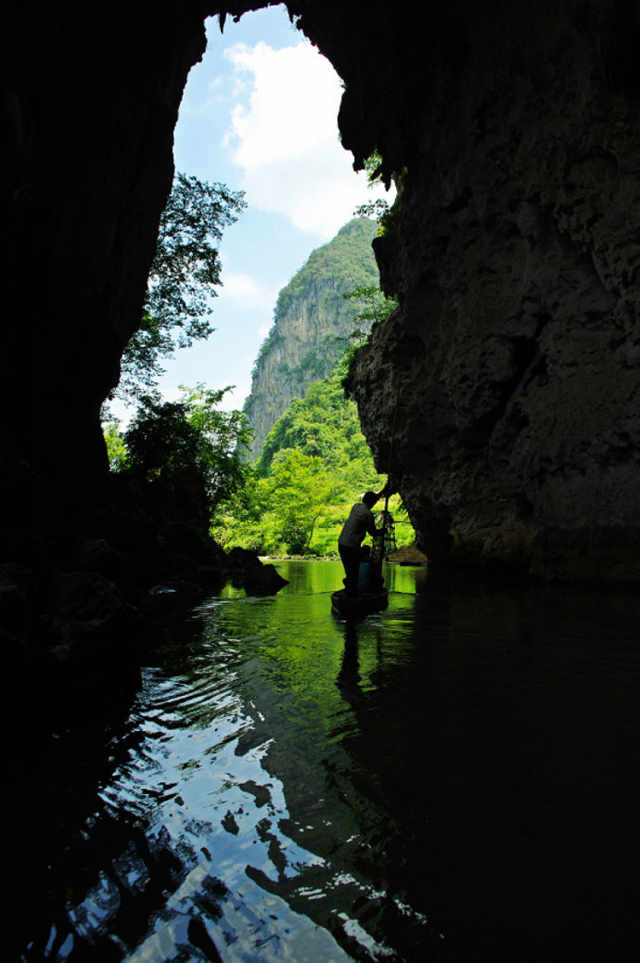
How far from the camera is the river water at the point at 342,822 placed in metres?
1.63

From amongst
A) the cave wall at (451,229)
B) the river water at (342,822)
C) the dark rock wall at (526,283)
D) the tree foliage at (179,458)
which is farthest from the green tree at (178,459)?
the river water at (342,822)

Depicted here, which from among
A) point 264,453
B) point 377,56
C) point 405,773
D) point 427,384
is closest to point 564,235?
point 427,384

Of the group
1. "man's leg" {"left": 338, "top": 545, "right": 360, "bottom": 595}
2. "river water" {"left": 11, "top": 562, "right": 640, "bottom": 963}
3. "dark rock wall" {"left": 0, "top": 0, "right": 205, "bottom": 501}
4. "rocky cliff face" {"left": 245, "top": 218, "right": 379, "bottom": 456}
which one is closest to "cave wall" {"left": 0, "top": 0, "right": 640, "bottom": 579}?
"dark rock wall" {"left": 0, "top": 0, "right": 205, "bottom": 501}

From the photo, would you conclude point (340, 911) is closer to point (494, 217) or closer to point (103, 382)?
point (103, 382)

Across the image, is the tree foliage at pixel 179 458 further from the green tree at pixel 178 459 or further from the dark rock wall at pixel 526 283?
the dark rock wall at pixel 526 283

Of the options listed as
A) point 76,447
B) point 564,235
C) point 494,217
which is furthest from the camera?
point 494,217

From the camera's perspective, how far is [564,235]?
12.1 m

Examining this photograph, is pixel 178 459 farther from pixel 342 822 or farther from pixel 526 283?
pixel 342 822

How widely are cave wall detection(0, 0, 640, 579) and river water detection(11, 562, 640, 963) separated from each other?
130 inches

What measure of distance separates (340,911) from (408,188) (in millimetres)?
19912

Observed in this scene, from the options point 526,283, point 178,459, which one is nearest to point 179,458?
point 178,459

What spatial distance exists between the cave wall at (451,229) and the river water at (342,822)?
3314 millimetres

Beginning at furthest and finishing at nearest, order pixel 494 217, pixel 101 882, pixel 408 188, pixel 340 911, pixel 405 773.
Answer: pixel 408 188 → pixel 494 217 → pixel 405 773 → pixel 101 882 → pixel 340 911

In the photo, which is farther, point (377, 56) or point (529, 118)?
point (377, 56)
